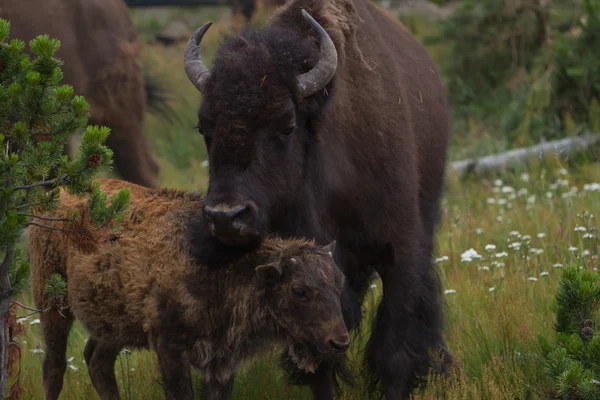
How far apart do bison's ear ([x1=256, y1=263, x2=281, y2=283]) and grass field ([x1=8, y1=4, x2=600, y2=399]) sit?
0.62m

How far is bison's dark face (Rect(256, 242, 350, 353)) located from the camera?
15.2ft

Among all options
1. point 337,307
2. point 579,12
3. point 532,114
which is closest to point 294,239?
point 337,307

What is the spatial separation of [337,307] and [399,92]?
1832mm

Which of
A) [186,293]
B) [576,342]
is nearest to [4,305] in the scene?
[186,293]

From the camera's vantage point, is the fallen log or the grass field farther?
the fallen log

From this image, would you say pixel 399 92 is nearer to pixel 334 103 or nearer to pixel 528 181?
pixel 334 103

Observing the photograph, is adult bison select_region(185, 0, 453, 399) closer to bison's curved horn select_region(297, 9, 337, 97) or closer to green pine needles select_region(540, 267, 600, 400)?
bison's curved horn select_region(297, 9, 337, 97)

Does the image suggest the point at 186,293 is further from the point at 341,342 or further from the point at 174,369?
the point at 341,342

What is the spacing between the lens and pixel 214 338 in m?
5.03

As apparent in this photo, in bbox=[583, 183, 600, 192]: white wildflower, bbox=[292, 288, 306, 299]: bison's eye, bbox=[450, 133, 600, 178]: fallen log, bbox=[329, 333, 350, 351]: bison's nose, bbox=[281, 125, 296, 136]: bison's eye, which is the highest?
bbox=[281, 125, 296, 136]: bison's eye

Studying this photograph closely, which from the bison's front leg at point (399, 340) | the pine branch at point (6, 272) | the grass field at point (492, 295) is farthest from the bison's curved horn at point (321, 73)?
the pine branch at point (6, 272)

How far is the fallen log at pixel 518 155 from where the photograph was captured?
10156mm

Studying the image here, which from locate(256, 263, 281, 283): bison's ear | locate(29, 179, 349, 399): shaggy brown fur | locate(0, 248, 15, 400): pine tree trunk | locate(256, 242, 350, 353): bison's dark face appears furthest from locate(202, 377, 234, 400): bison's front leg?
locate(0, 248, 15, 400): pine tree trunk

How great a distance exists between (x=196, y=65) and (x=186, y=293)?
1249mm
